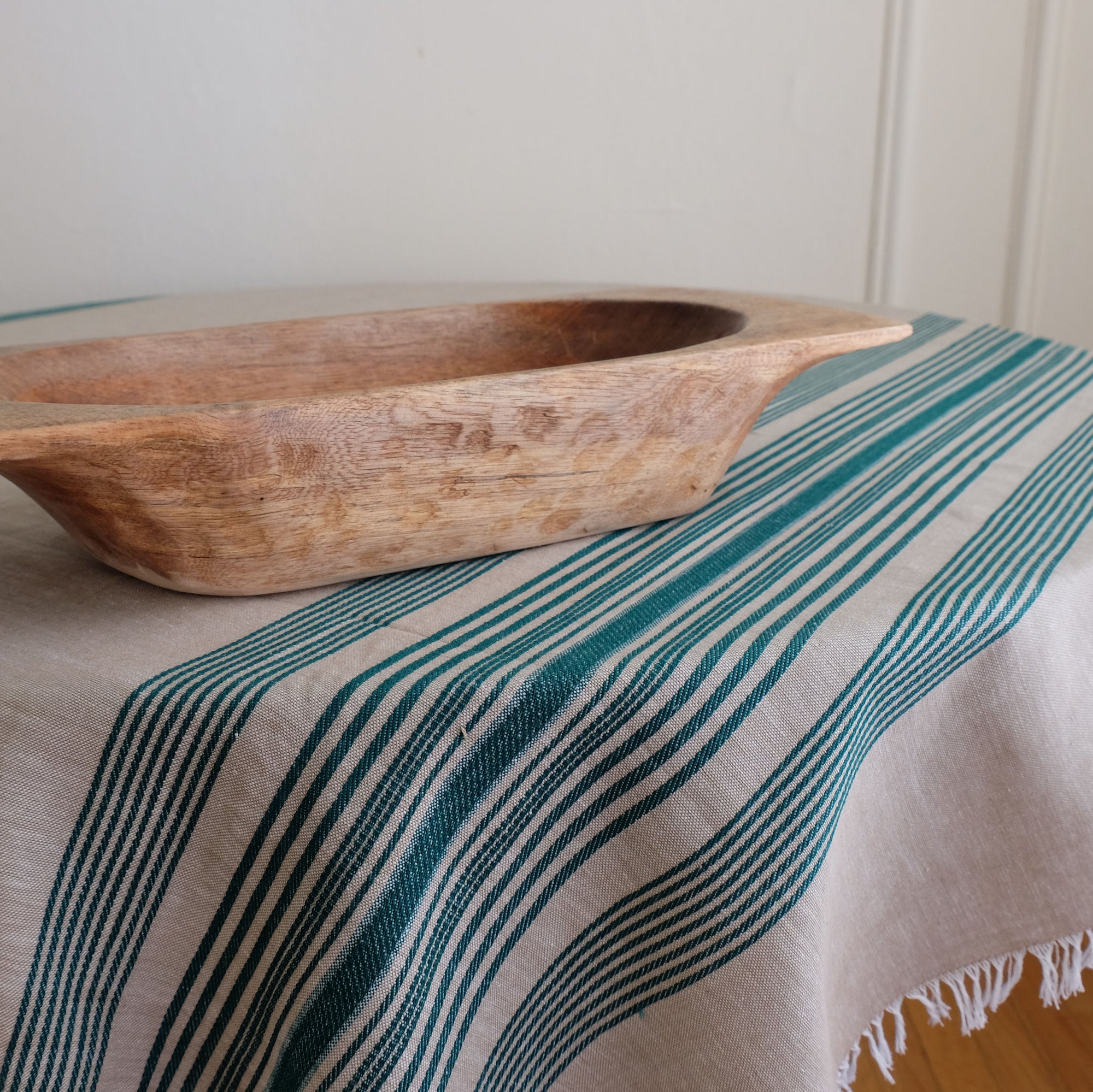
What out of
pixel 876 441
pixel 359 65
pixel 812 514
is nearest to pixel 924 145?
pixel 359 65

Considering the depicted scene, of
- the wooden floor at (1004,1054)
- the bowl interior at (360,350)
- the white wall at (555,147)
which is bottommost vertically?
the wooden floor at (1004,1054)

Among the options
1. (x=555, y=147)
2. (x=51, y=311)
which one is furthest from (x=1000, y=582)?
(x=555, y=147)

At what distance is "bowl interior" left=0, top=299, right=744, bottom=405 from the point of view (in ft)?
1.75

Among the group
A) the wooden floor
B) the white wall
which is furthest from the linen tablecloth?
the white wall

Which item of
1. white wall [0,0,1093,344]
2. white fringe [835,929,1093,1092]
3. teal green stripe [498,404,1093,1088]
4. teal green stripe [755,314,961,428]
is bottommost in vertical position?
white fringe [835,929,1093,1092]

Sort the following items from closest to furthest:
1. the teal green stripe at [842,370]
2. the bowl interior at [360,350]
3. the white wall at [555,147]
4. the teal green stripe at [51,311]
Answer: the bowl interior at [360,350] < the teal green stripe at [842,370] < the teal green stripe at [51,311] < the white wall at [555,147]

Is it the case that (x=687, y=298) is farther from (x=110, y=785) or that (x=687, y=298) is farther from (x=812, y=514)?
(x=110, y=785)

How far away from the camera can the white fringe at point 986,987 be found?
42 cm

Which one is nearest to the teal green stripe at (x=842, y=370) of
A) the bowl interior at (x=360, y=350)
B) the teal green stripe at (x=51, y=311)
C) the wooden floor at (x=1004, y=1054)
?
the bowl interior at (x=360, y=350)

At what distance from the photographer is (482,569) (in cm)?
44

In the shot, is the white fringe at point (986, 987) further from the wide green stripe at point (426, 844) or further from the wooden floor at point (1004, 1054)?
the wooden floor at point (1004, 1054)

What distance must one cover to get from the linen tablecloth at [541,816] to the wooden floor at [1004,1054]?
0.57 metres

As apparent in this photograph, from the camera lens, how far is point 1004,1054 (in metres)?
0.95

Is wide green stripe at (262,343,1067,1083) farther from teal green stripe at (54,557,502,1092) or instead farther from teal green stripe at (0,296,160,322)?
teal green stripe at (0,296,160,322)
